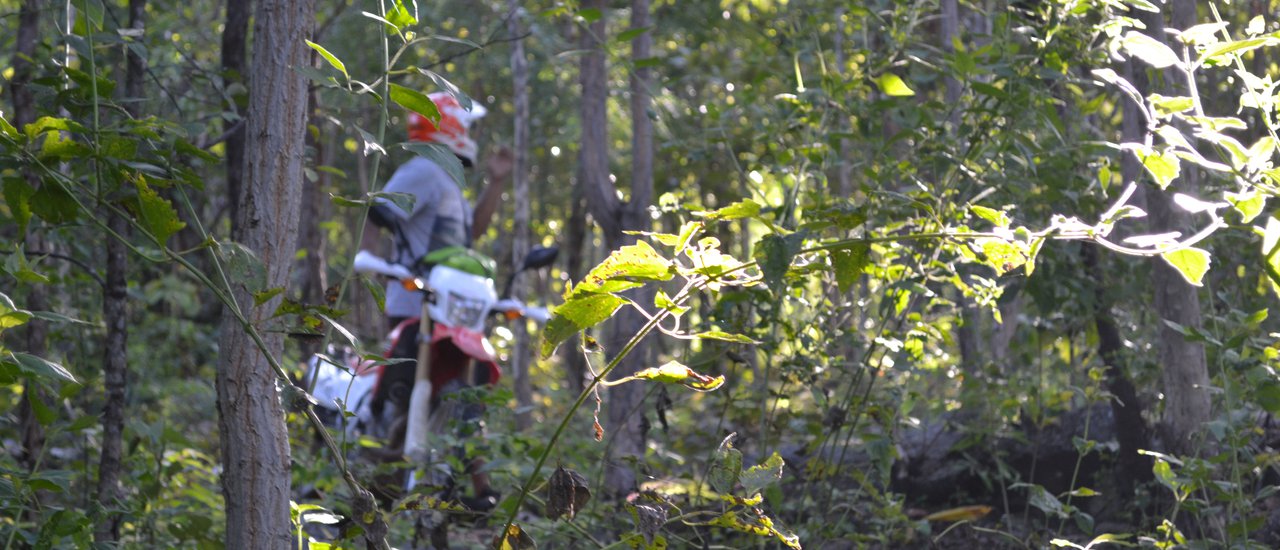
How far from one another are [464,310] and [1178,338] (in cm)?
332

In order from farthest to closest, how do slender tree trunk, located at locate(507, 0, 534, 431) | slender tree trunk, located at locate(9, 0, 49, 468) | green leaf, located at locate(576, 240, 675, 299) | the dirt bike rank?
slender tree trunk, located at locate(507, 0, 534, 431) → the dirt bike → slender tree trunk, located at locate(9, 0, 49, 468) → green leaf, located at locate(576, 240, 675, 299)

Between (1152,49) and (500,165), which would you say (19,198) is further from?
(500,165)

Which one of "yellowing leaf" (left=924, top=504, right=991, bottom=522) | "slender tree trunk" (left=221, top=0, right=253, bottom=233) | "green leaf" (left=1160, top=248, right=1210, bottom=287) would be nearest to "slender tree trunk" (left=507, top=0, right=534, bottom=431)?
"slender tree trunk" (left=221, top=0, right=253, bottom=233)

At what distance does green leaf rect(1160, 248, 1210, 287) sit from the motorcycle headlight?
14.4 ft

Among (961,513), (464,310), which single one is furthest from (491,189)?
(961,513)

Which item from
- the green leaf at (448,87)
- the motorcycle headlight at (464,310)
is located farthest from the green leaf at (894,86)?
the motorcycle headlight at (464,310)

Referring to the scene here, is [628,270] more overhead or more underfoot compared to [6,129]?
more underfoot

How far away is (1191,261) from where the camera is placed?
1717 mm

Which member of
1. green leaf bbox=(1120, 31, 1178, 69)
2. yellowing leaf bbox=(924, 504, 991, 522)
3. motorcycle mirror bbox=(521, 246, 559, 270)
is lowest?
yellowing leaf bbox=(924, 504, 991, 522)

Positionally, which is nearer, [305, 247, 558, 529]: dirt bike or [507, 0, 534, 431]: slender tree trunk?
[305, 247, 558, 529]: dirt bike

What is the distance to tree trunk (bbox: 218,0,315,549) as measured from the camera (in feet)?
7.00

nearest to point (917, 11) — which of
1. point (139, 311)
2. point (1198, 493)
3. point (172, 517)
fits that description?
point (1198, 493)

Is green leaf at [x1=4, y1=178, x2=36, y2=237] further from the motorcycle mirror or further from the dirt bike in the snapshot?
the motorcycle mirror

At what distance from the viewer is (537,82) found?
13.6m
